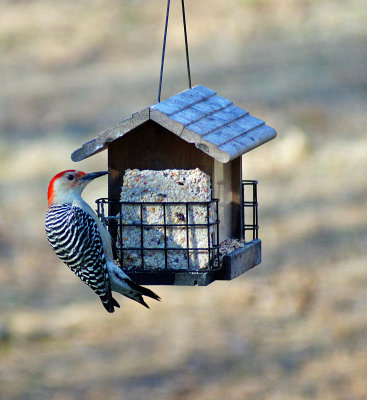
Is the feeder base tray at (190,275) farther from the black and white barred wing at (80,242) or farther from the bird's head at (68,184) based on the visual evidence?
the bird's head at (68,184)

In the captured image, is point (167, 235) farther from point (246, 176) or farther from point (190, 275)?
point (246, 176)

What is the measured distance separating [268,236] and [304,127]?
1.73 metres

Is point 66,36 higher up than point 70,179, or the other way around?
point 66,36

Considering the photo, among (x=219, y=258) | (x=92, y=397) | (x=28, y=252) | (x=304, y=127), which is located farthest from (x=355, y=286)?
(x=219, y=258)

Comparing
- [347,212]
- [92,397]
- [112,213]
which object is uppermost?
[112,213]

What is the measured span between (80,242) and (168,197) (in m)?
0.49

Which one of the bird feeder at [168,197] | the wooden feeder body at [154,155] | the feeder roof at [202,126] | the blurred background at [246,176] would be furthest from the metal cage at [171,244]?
the blurred background at [246,176]

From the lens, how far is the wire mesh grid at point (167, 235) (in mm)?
4148

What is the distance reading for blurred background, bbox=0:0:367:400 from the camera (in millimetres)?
8164

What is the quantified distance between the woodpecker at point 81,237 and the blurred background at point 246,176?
382cm

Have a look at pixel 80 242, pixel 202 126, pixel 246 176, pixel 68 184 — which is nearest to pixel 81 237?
pixel 80 242

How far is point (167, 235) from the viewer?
4.20 metres

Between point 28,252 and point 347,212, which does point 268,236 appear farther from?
point 28,252

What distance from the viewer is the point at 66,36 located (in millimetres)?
11469
